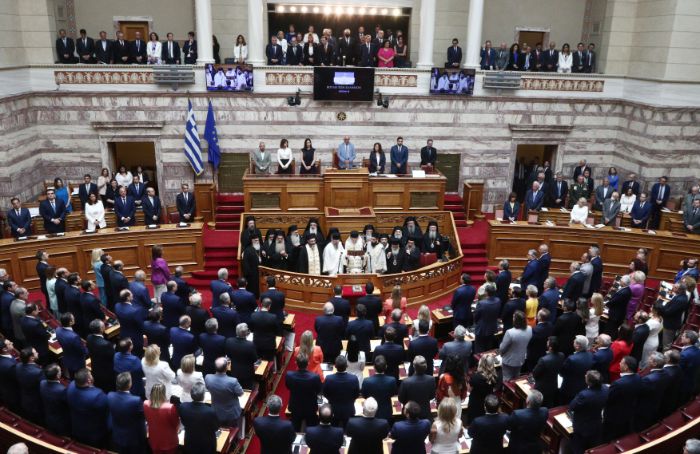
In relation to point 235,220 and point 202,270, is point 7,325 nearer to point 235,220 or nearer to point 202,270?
point 202,270

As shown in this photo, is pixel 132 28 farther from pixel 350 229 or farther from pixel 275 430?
pixel 275 430

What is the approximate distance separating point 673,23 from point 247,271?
12.5 m

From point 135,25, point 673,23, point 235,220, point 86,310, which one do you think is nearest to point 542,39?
point 673,23

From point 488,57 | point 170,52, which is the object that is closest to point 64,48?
point 170,52

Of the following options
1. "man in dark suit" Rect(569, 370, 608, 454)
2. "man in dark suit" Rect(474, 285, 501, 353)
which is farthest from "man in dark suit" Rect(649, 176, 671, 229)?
"man in dark suit" Rect(569, 370, 608, 454)

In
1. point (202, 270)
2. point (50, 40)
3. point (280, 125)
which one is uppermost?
point (50, 40)

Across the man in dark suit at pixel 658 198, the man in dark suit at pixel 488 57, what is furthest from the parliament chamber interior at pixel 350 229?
the man in dark suit at pixel 658 198

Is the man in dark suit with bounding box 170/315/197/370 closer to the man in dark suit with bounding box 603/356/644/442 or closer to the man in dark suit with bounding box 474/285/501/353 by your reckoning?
the man in dark suit with bounding box 474/285/501/353

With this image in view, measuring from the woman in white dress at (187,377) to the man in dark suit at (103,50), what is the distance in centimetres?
1195

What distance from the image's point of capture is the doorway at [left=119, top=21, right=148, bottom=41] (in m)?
17.7

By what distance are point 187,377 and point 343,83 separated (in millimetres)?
11110

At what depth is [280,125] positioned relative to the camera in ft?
53.5

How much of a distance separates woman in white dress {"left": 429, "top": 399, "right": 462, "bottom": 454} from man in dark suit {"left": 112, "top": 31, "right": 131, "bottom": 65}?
13.8 meters

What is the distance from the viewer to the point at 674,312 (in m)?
9.14
